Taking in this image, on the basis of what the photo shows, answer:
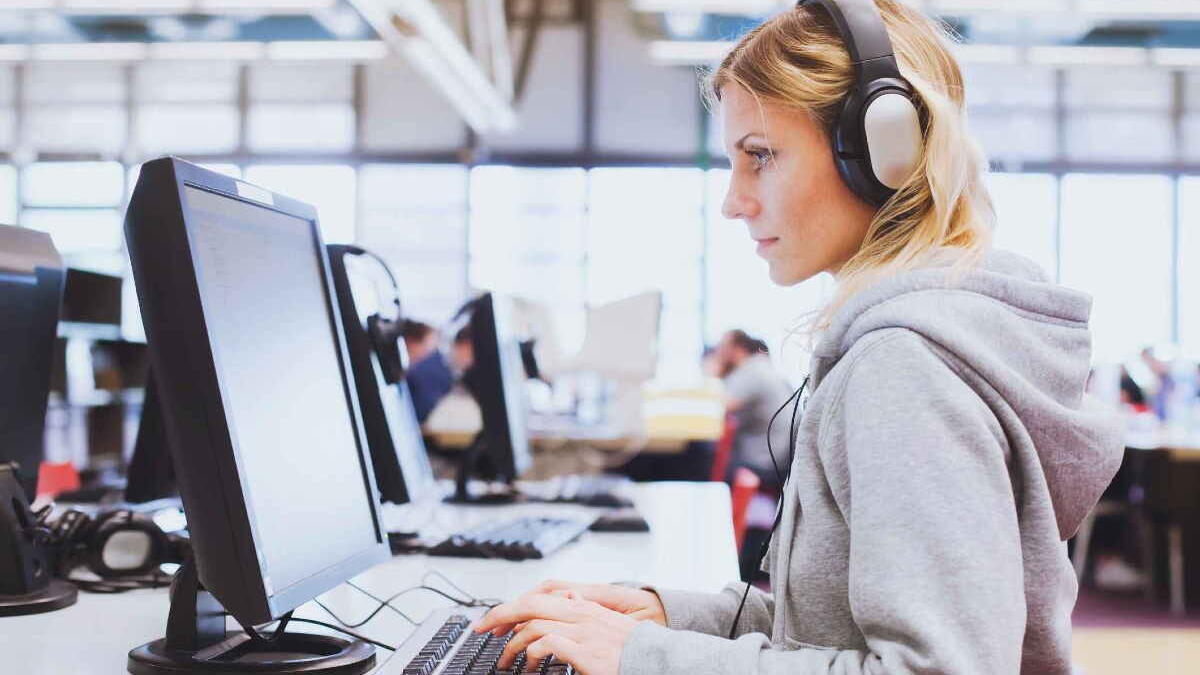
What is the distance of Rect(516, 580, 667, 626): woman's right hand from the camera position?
1.05m

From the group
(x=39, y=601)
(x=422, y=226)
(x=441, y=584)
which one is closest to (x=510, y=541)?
(x=441, y=584)

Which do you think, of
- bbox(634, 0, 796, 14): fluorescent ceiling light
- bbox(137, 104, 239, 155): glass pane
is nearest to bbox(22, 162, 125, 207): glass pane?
bbox(137, 104, 239, 155): glass pane

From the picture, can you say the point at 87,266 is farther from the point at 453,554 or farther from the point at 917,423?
the point at 917,423

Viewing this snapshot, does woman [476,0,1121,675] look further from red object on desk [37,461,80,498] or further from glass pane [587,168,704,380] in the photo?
glass pane [587,168,704,380]

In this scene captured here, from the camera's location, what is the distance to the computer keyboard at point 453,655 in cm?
88

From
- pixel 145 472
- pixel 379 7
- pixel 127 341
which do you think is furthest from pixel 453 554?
pixel 127 341

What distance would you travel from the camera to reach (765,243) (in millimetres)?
975

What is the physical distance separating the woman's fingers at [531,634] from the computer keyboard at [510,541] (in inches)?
29.7

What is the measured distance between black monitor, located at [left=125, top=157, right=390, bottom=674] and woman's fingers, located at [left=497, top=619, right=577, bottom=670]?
148 mm

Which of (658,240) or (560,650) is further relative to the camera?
(658,240)

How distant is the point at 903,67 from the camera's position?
3.09ft

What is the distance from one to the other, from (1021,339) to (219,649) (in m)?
0.73

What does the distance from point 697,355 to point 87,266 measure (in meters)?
4.97

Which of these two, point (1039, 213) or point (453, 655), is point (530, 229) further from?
point (453, 655)
